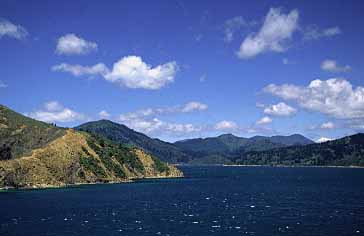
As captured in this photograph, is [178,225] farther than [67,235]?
Yes

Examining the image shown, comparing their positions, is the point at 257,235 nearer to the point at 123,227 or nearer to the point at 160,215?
the point at 123,227

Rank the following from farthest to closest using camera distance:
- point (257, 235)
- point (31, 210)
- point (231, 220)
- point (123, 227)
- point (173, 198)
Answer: point (173, 198) < point (31, 210) < point (231, 220) < point (123, 227) < point (257, 235)

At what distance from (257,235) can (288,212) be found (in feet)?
130

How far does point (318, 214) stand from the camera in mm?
125875

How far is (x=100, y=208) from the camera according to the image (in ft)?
476

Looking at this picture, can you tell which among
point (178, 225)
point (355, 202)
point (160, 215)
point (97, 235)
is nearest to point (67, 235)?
point (97, 235)

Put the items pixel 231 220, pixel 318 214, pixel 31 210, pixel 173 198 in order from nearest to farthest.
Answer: pixel 231 220 → pixel 318 214 → pixel 31 210 → pixel 173 198

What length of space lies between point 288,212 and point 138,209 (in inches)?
1901

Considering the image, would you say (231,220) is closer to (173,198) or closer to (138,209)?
(138,209)

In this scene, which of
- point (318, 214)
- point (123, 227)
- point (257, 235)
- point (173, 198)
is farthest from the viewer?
point (173, 198)

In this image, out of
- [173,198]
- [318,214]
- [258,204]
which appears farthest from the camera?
[173,198]

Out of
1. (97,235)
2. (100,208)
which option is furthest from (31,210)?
(97,235)

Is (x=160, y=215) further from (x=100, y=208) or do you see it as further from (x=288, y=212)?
(x=288, y=212)

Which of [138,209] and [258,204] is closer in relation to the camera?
[138,209]
